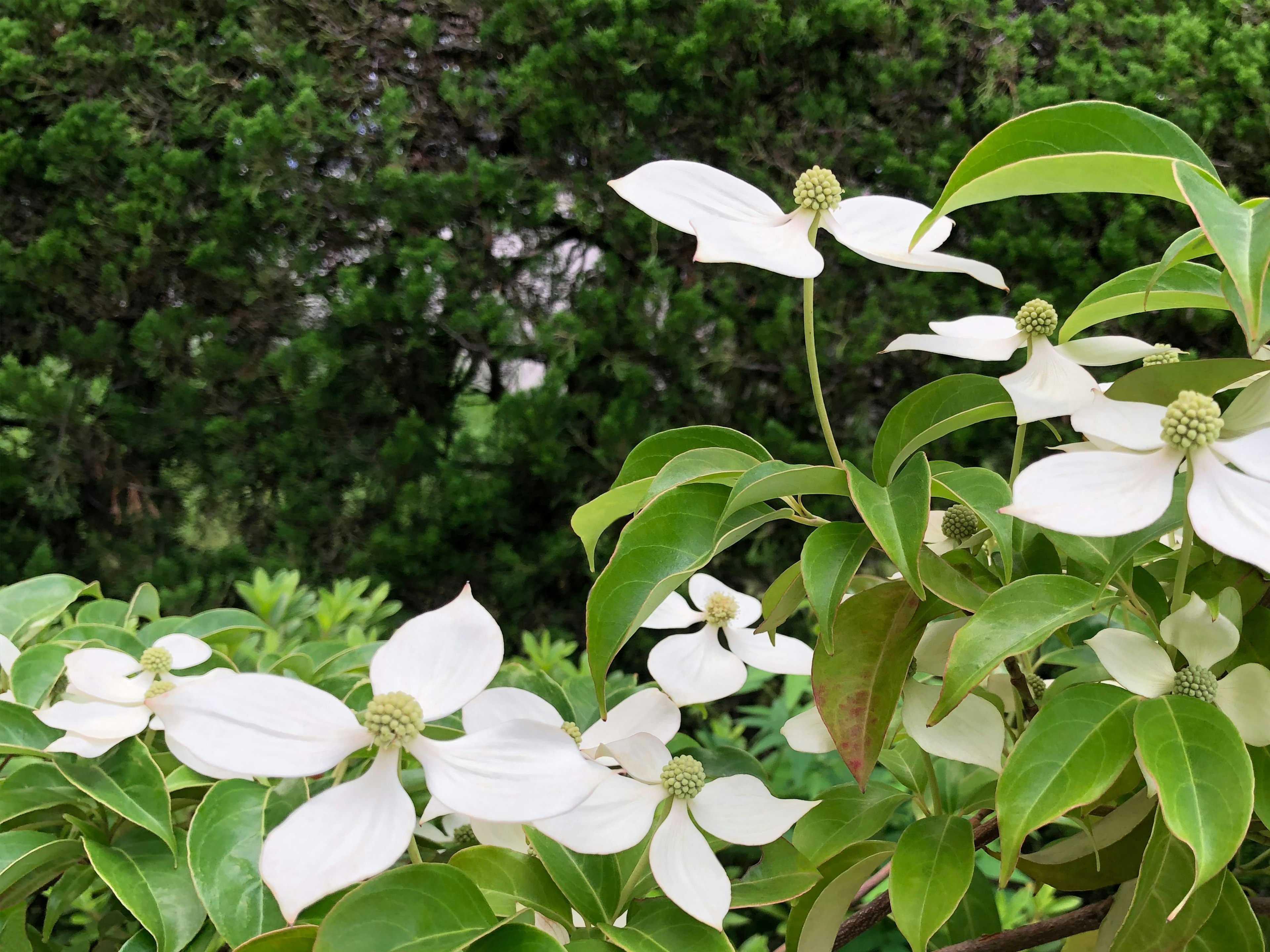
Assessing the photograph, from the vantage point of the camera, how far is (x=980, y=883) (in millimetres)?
611

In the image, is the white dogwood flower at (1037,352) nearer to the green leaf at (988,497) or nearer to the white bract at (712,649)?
the green leaf at (988,497)

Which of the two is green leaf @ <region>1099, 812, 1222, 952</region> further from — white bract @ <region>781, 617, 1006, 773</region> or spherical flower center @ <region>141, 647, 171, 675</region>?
spherical flower center @ <region>141, 647, 171, 675</region>

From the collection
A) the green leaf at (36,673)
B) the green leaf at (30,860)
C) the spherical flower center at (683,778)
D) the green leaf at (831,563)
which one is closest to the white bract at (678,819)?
the spherical flower center at (683,778)

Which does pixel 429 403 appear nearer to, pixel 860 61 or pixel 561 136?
pixel 561 136

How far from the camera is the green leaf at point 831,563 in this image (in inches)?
15.9

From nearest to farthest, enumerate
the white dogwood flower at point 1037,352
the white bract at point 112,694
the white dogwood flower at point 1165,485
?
the white dogwood flower at point 1165,485
the white dogwood flower at point 1037,352
the white bract at point 112,694

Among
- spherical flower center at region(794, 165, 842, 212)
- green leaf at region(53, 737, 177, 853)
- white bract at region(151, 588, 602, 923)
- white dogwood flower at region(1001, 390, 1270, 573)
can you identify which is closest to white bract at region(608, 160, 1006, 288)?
spherical flower center at region(794, 165, 842, 212)

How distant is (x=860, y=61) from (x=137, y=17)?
2067 mm

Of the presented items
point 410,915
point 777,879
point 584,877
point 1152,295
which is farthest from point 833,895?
point 1152,295

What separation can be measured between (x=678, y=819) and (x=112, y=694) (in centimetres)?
38

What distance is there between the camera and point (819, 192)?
450 mm

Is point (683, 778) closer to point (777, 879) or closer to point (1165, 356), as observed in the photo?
point (777, 879)

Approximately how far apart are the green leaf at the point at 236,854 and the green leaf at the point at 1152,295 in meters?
0.49

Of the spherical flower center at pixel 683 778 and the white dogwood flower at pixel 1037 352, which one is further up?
the white dogwood flower at pixel 1037 352
